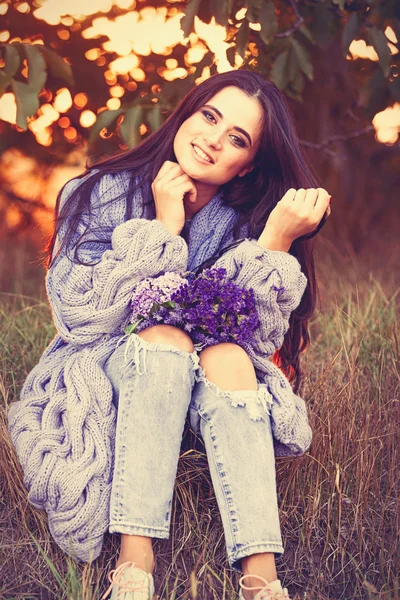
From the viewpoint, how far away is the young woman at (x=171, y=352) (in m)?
2.03

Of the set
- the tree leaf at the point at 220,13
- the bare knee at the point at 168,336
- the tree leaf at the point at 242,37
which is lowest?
the bare knee at the point at 168,336

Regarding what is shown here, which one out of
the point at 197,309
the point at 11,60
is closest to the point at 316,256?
the point at 11,60

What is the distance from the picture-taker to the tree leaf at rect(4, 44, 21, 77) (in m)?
2.84

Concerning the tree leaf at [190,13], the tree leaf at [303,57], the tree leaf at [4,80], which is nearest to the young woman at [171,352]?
the tree leaf at [190,13]

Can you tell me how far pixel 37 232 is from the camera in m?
5.89

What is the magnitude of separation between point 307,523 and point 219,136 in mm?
1304

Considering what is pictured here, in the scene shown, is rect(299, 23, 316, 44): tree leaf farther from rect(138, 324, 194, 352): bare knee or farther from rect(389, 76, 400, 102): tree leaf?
rect(138, 324, 194, 352): bare knee

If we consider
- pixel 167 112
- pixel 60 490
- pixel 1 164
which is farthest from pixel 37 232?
pixel 60 490

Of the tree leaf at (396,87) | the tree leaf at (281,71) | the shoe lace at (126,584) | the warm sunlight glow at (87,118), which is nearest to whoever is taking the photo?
the shoe lace at (126,584)

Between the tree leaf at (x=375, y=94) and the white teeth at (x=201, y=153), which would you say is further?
the tree leaf at (x=375, y=94)

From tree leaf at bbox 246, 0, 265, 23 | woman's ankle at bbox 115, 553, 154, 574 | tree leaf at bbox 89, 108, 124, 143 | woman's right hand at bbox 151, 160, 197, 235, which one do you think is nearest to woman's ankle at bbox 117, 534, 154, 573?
woman's ankle at bbox 115, 553, 154, 574

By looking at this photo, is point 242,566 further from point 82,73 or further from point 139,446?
point 82,73

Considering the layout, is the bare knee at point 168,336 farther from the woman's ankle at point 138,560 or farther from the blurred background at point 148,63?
the blurred background at point 148,63

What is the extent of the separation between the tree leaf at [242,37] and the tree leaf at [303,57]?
10.3 inches
